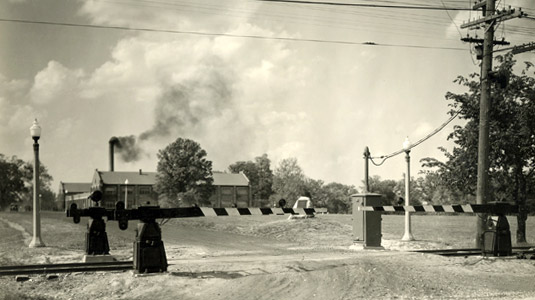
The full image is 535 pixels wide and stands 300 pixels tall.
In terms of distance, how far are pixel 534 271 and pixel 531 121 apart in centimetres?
871

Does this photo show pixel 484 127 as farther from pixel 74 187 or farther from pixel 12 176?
pixel 74 187

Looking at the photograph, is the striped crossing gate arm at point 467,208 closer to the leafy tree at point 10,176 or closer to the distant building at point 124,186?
the leafy tree at point 10,176

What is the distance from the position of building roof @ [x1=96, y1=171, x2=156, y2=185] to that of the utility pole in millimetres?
81810

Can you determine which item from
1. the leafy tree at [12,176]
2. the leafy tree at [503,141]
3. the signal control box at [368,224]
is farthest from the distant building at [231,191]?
the signal control box at [368,224]

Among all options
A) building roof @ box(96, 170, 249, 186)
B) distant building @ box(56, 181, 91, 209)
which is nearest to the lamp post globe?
building roof @ box(96, 170, 249, 186)

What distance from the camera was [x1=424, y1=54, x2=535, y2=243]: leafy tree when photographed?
20297mm

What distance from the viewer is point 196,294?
9.77 metres

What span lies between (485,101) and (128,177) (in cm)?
8841

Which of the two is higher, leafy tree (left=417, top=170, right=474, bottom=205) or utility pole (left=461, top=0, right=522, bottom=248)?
utility pole (left=461, top=0, right=522, bottom=248)

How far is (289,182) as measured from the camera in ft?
281

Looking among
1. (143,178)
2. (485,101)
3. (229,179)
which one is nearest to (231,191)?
(229,179)

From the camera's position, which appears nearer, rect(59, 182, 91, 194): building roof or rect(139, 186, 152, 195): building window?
rect(139, 186, 152, 195): building window

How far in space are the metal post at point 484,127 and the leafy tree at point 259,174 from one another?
103 m

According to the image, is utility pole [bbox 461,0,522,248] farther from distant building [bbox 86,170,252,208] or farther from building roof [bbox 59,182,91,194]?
building roof [bbox 59,182,91,194]
